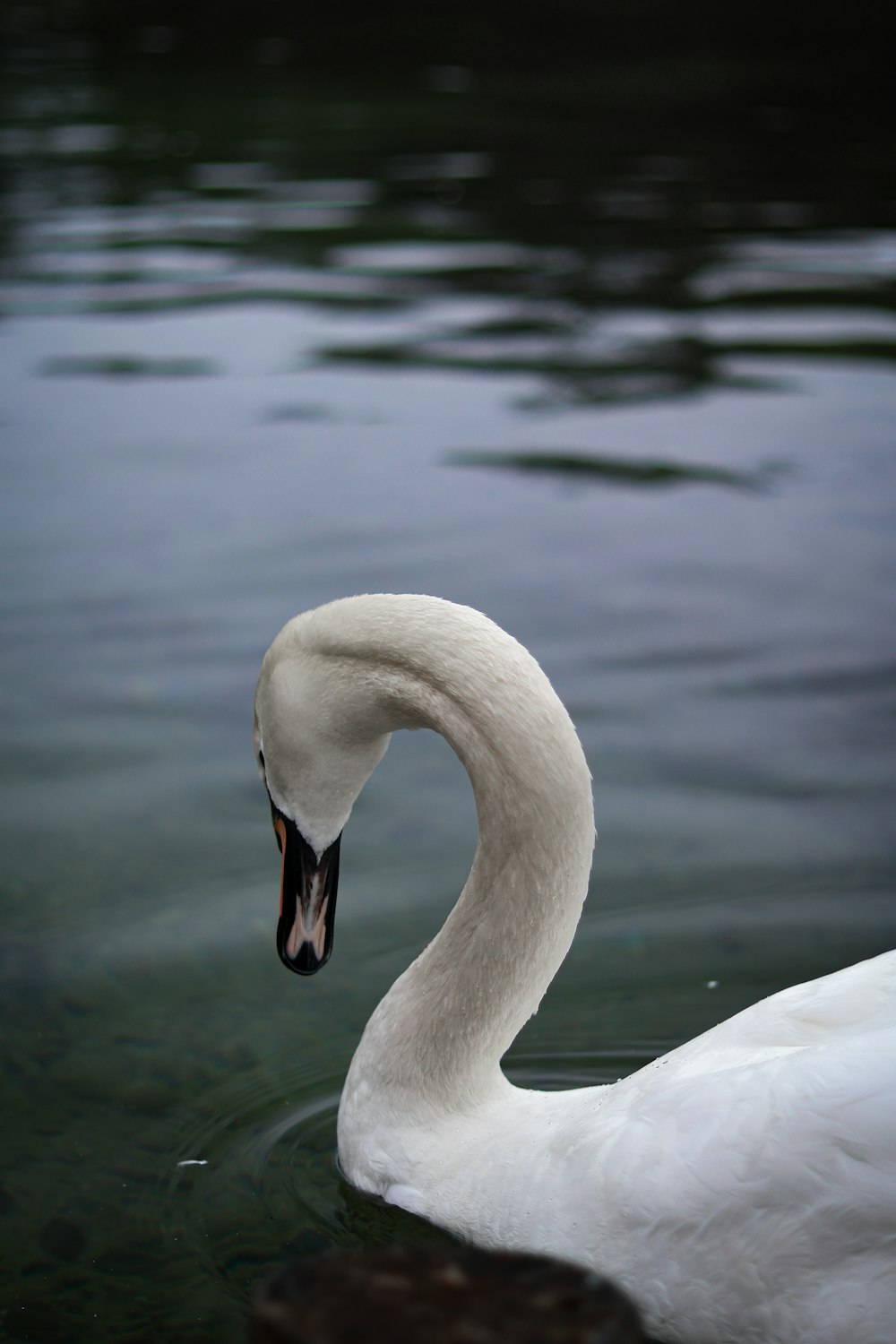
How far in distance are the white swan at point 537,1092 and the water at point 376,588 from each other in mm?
288

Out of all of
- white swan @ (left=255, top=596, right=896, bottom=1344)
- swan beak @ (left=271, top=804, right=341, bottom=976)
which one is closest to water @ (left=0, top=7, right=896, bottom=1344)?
white swan @ (left=255, top=596, right=896, bottom=1344)

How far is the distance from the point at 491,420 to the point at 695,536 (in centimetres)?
189

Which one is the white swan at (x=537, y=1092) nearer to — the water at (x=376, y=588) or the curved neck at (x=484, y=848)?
the curved neck at (x=484, y=848)

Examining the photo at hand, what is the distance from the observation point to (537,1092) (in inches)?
122

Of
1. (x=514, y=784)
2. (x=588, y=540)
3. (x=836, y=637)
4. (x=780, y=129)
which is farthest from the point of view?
(x=780, y=129)

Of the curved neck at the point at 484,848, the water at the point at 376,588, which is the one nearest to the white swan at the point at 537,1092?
the curved neck at the point at 484,848

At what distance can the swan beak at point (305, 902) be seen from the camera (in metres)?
3.25

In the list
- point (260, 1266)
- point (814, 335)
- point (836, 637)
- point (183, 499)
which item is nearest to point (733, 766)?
point (836, 637)

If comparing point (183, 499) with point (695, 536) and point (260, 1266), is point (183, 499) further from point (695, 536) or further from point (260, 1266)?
point (260, 1266)

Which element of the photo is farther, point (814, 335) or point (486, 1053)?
point (814, 335)

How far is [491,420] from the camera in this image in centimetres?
843

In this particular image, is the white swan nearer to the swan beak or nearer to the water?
the swan beak

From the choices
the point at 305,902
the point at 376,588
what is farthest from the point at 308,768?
the point at 376,588

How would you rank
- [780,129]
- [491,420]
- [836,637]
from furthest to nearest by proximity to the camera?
[780,129]
[491,420]
[836,637]
